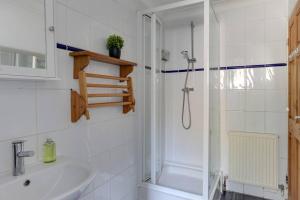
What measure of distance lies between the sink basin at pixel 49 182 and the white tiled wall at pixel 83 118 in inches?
4.5

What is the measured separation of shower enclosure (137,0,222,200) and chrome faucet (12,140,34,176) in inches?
49.0

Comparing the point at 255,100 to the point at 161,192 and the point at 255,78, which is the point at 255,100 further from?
the point at 161,192

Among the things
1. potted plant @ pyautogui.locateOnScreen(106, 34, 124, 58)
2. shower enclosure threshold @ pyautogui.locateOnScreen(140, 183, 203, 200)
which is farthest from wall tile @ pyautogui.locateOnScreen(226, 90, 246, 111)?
potted plant @ pyautogui.locateOnScreen(106, 34, 124, 58)

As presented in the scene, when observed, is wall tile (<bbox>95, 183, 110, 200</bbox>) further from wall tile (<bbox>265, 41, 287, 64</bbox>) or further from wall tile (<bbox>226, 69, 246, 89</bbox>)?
wall tile (<bbox>265, 41, 287, 64</bbox>)

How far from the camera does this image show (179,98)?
8.50 feet

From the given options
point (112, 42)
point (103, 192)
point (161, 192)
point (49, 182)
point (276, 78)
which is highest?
point (112, 42)

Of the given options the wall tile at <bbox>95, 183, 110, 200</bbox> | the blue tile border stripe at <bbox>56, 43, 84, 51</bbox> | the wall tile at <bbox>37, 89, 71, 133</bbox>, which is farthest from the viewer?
the wall tile at <bbox>95, 183, 110, 200</bbox>

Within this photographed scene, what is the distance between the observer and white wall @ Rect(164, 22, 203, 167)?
96.8 inches

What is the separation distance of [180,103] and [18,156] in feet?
6.36

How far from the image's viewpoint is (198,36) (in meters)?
2.35

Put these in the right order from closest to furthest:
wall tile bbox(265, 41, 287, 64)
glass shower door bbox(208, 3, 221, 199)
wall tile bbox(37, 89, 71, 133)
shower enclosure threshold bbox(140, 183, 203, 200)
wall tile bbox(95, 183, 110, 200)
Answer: wall tile bbox(37, 89, 71, 133) → wall tile bbox(95, 183, 110, 200) → shower enclosure threshold bbox(140, 183, 203, 200) → glass shower door bbox(208, 3, 221, 199) → wall tile bbox(265, 41, 287, 64)

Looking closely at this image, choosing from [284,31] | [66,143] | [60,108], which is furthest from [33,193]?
[284,31]

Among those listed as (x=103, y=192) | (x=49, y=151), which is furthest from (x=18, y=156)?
(x=103, y=192)

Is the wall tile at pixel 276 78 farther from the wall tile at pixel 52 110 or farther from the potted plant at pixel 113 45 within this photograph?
the wall tile at pixel 52 110
